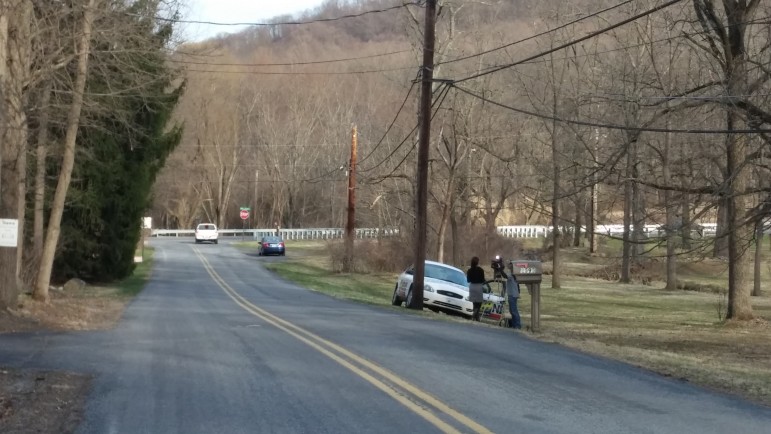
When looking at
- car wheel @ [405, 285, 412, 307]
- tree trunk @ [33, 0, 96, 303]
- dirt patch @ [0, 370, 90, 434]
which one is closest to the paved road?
dirt patch @ [0, 370, 90, 434]

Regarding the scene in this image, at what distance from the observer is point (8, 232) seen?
16969 millimetres

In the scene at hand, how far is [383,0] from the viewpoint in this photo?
42.5m

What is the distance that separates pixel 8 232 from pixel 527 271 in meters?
10.5

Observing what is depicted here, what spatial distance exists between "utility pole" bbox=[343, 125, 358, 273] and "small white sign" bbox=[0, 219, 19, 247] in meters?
27.0

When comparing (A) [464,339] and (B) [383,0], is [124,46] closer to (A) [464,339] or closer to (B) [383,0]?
(A) [464,339]

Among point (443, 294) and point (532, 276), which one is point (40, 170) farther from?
point (532, 276)

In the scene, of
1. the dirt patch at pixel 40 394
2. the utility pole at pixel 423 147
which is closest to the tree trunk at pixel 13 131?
the dirt patch at pixel 40 394

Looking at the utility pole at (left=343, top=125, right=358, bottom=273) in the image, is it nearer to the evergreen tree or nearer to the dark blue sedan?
the evergreen tree

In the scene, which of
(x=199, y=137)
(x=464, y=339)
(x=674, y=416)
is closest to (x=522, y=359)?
(x=464, y=339)

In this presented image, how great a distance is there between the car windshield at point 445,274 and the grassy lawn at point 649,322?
2.26m

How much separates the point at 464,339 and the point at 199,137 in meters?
74.2

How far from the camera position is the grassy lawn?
42.3ft

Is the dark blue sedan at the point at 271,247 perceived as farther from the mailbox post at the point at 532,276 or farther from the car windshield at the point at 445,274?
the mailbox post at the point at 532,276

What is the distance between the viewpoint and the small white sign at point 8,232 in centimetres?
1689
